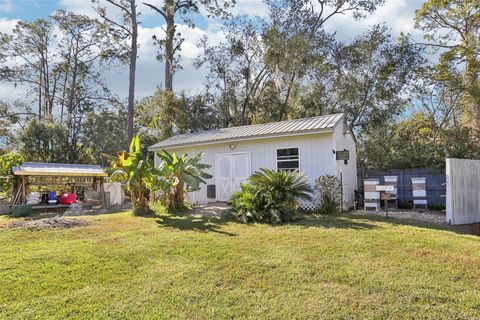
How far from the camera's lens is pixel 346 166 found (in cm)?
1205

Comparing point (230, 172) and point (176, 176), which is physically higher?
point (230, 172)

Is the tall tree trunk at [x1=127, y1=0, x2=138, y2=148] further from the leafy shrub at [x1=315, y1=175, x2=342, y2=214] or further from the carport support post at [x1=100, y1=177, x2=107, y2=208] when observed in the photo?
the leafy shrub at [x1=315, y1=175, x2=342, y2=214]

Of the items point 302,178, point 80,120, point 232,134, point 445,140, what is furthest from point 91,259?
point 80,120

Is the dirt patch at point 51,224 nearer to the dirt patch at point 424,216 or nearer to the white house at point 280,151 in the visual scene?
the white house at point 280,151

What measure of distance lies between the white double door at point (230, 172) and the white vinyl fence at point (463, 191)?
6.47 meters

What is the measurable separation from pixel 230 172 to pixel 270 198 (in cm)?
439

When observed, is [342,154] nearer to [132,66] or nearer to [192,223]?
[192,223]

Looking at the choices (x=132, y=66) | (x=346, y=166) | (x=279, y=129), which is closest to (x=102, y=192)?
(x=132, y=66)

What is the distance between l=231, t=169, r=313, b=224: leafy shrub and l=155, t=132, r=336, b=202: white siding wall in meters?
1.83

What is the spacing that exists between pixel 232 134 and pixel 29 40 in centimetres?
2153

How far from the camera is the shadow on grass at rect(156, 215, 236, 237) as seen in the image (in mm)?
7934

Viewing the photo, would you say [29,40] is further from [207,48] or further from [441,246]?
[441,246]

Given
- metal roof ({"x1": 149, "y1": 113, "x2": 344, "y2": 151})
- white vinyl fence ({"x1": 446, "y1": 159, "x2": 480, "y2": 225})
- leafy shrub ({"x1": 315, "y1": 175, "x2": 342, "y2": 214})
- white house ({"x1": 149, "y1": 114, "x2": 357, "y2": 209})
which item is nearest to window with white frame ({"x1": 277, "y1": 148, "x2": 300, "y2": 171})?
white house ({"x1": 149, "y1": 114, "x2": 357, "y2": 209})

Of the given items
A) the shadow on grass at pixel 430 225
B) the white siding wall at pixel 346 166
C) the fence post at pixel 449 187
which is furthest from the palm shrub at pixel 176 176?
the fence post at pixel 449 187
